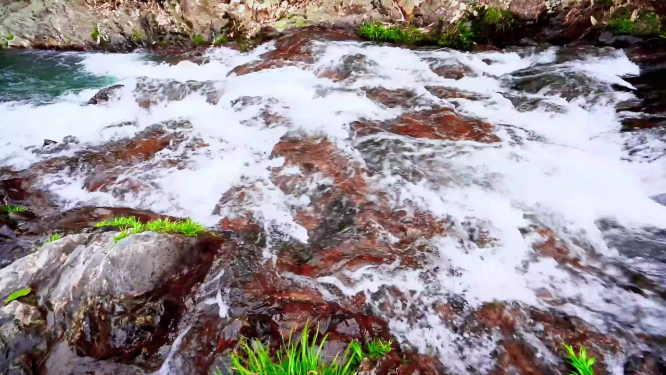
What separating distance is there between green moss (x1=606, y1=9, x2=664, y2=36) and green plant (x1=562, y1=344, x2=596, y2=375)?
374 inches

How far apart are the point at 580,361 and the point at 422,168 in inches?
130

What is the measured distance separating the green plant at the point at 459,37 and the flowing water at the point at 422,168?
29.4 inches

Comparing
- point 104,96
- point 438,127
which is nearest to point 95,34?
point 104,96

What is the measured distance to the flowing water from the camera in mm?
4062

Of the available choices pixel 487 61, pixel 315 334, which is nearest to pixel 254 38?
pixel 487 61

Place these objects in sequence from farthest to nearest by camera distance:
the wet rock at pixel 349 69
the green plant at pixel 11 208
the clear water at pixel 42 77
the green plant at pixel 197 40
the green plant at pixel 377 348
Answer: the green plant at pixel 197 40, the clear water at pixel 42 77, the wet rock at pixel 349 69, the green plant at pixel 11 208, the green plant at pixel 377 348

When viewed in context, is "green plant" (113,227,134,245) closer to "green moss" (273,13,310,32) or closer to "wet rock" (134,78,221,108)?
"wet rock" (134,78,221,108)

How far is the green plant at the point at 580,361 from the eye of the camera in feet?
10.6

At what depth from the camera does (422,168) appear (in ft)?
19.5

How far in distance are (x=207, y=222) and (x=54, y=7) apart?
1426 centimetres

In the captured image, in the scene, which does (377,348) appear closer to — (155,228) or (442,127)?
(155,228)

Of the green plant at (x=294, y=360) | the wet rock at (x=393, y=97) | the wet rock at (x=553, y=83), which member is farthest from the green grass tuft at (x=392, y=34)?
the green plant at (x=294, y=360)

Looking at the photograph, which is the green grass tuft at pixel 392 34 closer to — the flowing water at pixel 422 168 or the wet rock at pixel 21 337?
the flowing water at pixel 422 168

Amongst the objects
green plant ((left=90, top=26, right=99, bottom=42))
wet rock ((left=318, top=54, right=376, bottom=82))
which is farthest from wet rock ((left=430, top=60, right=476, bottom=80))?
green plant ((left=90, top=26, right=99, bottom=42))
